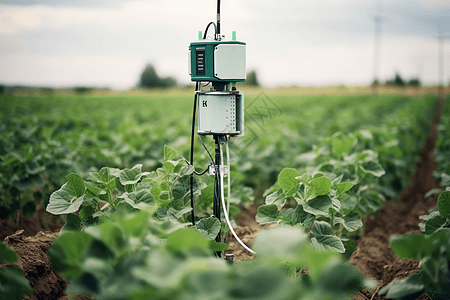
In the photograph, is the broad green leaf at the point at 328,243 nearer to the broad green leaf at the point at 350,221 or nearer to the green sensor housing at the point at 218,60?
the broad green leaf at the point at 350,221

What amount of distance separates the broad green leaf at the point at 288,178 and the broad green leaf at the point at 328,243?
0.39 m

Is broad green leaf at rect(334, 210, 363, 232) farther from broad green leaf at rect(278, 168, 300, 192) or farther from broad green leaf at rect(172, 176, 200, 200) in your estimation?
broad green leaf at rect(172, 176, 200, 200)

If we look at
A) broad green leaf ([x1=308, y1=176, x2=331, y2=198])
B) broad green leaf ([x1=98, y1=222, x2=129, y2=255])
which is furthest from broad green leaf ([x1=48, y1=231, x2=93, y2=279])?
broad green leaf ([x1=308, y1=176, x2=331, y2=198])

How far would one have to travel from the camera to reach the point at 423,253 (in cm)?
166

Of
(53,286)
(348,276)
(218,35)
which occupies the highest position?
(218,35)

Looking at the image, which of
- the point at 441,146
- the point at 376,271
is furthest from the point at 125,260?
the point at 441,146

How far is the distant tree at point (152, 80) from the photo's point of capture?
7312 cm

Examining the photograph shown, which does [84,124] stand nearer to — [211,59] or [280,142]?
[280,142]

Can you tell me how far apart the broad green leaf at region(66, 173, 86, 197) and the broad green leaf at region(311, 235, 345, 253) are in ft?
4.78

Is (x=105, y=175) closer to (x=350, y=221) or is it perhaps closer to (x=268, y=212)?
(x=268, y=212)

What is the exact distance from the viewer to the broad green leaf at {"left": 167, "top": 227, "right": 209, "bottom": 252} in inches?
54.6

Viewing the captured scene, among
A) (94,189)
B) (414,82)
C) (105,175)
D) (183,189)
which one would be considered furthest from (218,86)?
(414,82)

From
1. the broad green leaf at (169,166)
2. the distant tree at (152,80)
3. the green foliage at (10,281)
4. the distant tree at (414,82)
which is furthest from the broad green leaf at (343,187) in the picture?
the distant tree at (414,82)

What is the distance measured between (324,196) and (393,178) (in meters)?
3.49
